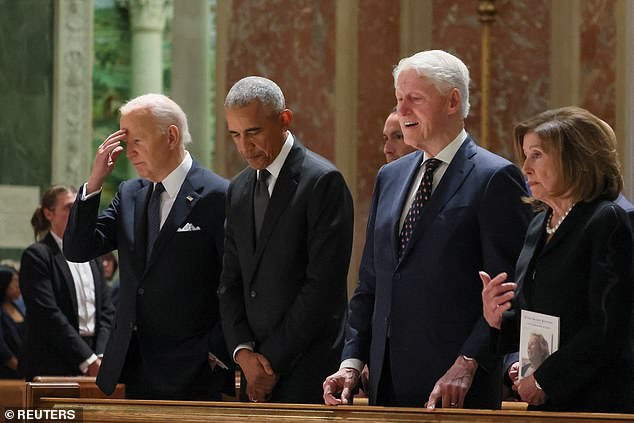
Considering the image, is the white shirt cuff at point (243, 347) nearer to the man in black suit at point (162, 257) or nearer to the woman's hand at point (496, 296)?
the man in black suit at point (162, 257)

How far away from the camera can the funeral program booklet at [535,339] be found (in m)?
3.82

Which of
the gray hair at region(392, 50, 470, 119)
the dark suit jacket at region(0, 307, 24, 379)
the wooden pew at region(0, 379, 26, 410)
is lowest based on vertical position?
the dark suit jacket at region(0, 307, 24, 379)

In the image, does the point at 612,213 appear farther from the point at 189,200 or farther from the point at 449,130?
the point at 189,200

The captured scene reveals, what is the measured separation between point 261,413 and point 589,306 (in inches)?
38.9

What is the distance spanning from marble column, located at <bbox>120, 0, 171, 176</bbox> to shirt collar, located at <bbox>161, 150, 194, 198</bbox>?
994 cm

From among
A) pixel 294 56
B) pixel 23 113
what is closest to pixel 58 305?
pixel 294 56

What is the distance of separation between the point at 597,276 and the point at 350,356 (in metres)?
0.97

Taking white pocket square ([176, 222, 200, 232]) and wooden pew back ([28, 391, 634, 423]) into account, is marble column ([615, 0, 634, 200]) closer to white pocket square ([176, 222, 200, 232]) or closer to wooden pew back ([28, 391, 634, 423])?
white pocket square ([176, 222, 200, 232])

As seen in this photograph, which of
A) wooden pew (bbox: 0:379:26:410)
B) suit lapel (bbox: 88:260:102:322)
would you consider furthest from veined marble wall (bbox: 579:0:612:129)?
wooden pew (bbox: 0:379:26:410)

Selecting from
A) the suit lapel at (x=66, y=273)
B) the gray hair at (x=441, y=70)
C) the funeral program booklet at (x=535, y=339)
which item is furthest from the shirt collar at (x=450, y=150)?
the suit lapel at (x=66, y=273)

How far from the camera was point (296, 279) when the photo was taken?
15.6 ft

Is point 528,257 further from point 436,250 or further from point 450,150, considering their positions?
point 450,150

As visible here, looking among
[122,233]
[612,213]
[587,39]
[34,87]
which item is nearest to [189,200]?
[122,233]

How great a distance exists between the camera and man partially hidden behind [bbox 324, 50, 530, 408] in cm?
423
